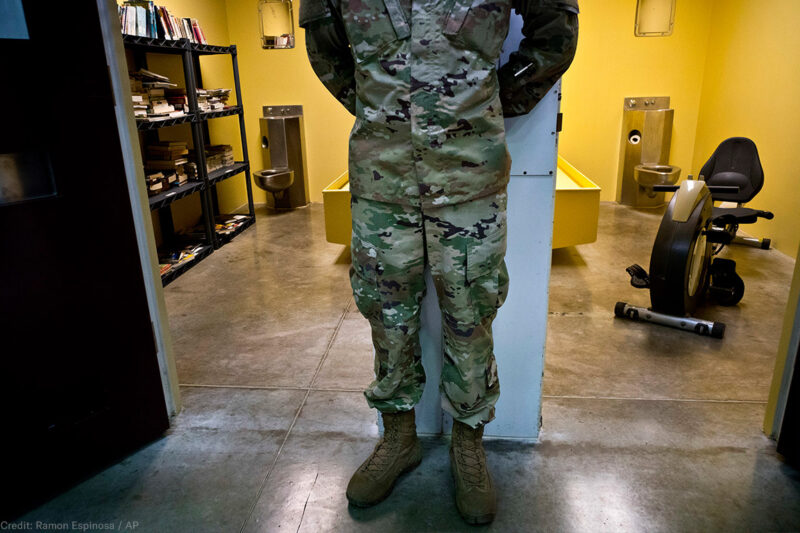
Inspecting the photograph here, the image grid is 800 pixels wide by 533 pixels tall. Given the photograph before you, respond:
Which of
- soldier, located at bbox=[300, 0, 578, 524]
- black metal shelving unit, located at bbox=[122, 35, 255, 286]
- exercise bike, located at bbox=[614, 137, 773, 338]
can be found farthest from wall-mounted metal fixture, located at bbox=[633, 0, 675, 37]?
soldier, located at bbox=[300, 0, 578, 524]

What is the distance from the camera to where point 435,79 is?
1.33 metres

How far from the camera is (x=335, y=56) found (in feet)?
5.03

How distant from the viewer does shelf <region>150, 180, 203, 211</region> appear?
3.53m

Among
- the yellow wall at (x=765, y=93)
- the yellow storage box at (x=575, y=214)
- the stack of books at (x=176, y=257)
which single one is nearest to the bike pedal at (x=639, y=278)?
the yellow storage box at (x=575, y=214)

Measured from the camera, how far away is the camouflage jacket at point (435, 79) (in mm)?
1314

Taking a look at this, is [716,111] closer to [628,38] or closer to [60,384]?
[628,38]

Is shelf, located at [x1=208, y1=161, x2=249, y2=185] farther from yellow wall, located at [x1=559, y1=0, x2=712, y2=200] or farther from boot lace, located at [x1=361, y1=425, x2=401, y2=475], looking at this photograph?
yellow wall, located at [x1=559, y1=0, x2=712, y2=200]

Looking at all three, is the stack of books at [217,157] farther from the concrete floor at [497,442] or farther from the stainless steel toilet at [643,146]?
the stainless steel toilet at [643,146]

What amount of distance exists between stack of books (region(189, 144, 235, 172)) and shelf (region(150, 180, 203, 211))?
0.37 m

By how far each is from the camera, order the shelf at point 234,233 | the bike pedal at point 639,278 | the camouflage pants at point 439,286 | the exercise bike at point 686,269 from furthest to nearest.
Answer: the shelf at point 234,233, the bike pedal at point 639,278, the exercise bike at point 686,269, the camouflage pants at point 439,286

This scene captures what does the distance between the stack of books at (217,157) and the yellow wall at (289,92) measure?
111 centimetres

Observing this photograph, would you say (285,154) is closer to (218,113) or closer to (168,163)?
(218,113)

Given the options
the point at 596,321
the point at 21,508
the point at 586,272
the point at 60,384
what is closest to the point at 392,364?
the point at 60,384

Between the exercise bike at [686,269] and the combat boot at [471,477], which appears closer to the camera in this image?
the combat boot at [471,477]
